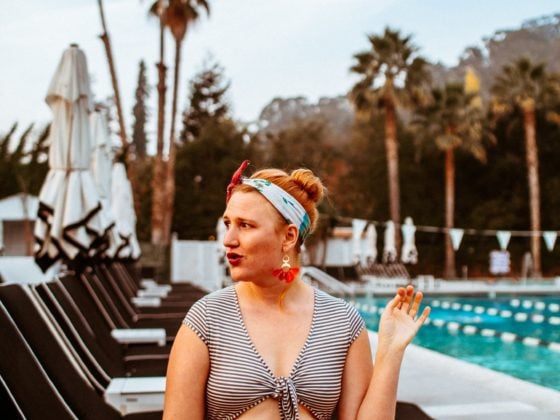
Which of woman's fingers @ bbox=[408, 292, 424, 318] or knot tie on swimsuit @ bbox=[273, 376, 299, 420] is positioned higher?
woman's fingers @ bbox=[408, 292, 424, 318]

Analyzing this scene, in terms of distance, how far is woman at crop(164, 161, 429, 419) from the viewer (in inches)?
67.7

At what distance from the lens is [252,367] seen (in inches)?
67.8

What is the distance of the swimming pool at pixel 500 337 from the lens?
930 cm

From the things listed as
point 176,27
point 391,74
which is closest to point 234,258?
point 176,27

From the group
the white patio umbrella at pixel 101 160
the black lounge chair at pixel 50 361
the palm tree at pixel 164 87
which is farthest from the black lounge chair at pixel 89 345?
the palm tree at pixel 164 87

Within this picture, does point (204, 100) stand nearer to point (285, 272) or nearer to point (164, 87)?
point (164, 87)

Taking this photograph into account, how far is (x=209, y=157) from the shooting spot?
34.3m

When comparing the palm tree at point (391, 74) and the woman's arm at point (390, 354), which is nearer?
the woman's arm at point (390, 354)

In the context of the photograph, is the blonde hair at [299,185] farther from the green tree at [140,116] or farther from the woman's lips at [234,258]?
the green tree at [140,116]

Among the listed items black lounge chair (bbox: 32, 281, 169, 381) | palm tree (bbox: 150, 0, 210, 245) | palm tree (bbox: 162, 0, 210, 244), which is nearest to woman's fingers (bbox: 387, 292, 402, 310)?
black lounge chair (bbox: 32, 281, 169, 381)

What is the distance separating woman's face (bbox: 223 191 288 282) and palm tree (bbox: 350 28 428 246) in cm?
2625

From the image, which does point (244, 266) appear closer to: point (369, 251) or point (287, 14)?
point (369, 251)

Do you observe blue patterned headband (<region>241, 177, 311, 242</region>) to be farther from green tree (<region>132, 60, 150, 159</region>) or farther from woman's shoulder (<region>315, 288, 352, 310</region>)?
green tree (<region>132, 60, 150, 159</region>)

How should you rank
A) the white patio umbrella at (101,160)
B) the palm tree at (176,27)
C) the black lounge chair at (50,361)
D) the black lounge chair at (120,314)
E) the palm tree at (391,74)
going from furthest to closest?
the palm tree at (391,74) < the palm tree at (176,27) < the white patio umbrella at (101,160) < the black lounge chair at (120,314) < the black lounge chair at (50,361)
